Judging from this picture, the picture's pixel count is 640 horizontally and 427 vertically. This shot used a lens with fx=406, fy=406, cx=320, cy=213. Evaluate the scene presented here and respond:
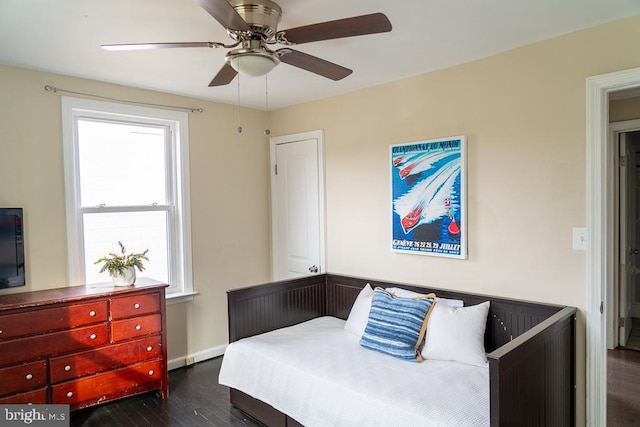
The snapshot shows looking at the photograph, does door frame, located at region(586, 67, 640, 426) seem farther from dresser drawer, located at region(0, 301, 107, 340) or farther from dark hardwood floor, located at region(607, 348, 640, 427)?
dresser drawer, located at region(0, 301, 107, 340)

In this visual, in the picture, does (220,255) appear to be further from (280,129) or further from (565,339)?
(565,339)

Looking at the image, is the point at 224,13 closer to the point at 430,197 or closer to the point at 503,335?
the point at 430,197

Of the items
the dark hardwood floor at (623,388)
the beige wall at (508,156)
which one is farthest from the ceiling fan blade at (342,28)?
the dark hardwood floor at (623,388)

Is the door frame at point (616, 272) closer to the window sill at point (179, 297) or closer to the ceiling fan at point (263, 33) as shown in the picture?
the ceiling fan at point (263, 33)

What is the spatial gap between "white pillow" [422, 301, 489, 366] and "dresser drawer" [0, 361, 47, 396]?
7.85 feet

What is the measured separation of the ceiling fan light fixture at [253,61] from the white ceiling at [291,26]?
27 centimetres

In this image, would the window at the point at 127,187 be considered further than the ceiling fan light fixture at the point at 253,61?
→ Yes

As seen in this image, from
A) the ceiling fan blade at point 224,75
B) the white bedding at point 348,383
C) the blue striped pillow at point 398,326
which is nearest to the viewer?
the white bedding at point 348,383

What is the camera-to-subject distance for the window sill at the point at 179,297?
3516mm

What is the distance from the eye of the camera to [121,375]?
9.45ft

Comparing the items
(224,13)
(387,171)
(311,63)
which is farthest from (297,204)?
(224,13)

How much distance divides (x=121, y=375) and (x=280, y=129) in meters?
2.61

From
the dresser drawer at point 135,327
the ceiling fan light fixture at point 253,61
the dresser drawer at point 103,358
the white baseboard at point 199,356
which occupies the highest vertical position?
the ceiling fan light fixture at point 253,61

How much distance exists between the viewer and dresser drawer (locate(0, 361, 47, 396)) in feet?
7.94
